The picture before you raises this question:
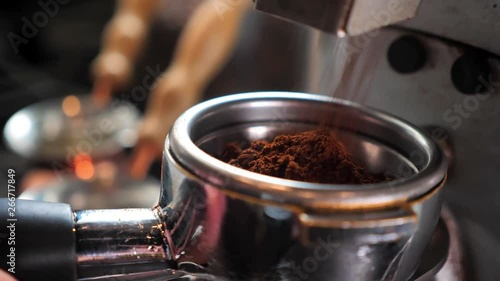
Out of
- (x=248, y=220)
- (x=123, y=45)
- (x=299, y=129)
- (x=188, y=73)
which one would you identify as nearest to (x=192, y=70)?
(x=188, y=73)

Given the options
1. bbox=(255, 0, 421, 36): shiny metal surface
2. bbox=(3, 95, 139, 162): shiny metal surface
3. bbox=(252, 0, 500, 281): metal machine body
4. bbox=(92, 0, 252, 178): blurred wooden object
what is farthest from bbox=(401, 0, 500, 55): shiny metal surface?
bbox=(3, 95, 139, 162): shiny metal surface

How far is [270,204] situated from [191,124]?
0.36ft

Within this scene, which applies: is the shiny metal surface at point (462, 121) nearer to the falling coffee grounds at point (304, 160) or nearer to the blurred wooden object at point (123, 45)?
the falling coffee grounds at point (304, 160)

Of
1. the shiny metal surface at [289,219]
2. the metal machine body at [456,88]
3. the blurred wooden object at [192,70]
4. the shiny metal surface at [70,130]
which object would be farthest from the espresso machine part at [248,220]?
the shiny metal surface at [70,130]

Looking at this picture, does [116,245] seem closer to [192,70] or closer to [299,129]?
[299,129]

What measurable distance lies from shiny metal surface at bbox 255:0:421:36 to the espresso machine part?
88 millimetres

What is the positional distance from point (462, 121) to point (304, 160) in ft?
0.62

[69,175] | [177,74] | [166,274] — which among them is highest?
[166,274]

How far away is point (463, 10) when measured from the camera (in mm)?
480

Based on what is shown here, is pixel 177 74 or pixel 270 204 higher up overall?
pixel 270 204

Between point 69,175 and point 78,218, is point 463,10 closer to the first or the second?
point 78,218

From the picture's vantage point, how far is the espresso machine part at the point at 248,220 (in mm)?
321

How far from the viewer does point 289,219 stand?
0.32 metres

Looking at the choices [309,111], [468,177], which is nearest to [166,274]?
[309,111]
